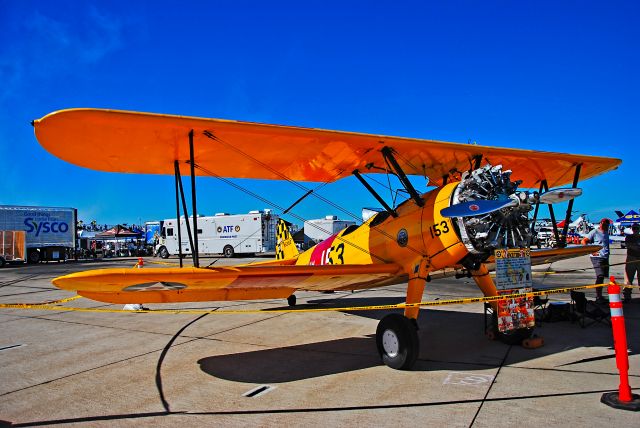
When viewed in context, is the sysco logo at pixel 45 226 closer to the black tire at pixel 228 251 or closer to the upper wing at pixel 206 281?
the black tire at pixel 228 251

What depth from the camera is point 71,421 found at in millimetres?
3756

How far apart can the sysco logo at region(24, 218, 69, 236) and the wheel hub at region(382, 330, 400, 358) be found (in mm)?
33481

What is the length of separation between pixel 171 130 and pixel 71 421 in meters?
3.19

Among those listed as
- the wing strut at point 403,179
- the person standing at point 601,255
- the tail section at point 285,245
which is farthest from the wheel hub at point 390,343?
the person standing at point 601,255

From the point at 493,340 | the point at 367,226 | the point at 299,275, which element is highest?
the point at 367,226

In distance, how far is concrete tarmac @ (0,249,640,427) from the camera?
3756 millimetres

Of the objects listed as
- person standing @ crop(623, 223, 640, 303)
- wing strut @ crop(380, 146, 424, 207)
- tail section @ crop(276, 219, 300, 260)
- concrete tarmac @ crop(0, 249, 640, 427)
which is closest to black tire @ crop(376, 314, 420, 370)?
concrete tarmac @ crop(0, 249, 640, 427)

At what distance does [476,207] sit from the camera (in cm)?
500

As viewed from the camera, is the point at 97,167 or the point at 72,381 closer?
the point at 72,381

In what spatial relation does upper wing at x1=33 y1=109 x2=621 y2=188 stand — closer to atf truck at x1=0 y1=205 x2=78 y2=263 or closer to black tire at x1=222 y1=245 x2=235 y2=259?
black tire at x1=222 y1=245 x2=235 y2=259

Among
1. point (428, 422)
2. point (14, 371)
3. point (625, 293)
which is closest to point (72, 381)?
point (14, 371)

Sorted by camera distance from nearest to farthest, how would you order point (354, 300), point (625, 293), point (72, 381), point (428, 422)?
point (428, 422), point (72, 381), point (625, 293), point (354, 300)

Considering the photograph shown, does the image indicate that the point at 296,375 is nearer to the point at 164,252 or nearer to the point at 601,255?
the point at 601,255

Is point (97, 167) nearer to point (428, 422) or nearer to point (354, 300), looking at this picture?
point (428, 422)
